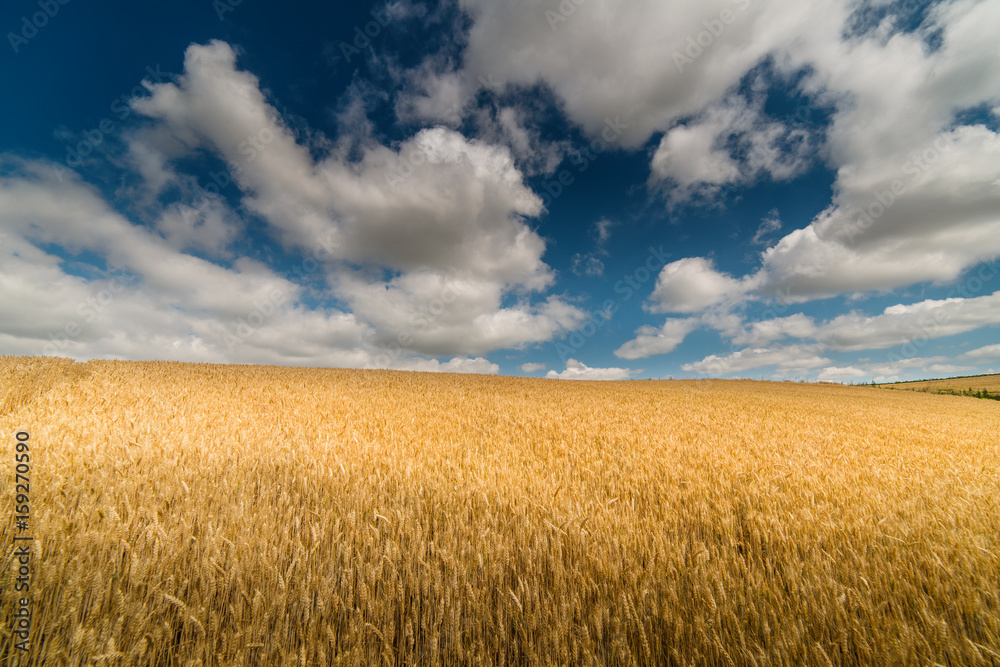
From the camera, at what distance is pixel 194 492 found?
4227mm

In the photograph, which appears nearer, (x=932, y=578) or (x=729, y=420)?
(x=932, y=578)

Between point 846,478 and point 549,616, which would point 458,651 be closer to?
point 549,616

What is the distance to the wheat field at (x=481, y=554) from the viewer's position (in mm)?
2373

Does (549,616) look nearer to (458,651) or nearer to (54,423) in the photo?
(458,651)

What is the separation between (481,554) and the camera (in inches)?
126

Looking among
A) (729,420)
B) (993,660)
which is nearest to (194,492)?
(993,660)

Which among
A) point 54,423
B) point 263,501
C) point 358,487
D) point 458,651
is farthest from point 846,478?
point 54,423

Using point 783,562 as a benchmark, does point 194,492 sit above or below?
above

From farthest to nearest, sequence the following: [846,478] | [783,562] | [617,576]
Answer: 1. [846,478]
2. [783,562]
3. [617,576]

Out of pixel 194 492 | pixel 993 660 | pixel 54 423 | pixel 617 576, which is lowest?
pixel 993 660

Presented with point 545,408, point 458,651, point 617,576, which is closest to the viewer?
point 458,651

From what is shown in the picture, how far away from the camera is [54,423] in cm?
638

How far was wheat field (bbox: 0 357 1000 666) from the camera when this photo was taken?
7.79 ft

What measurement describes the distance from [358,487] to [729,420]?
11.1m
